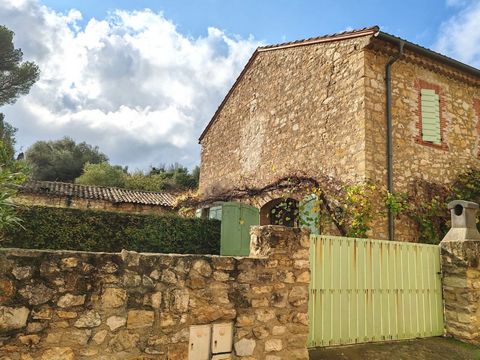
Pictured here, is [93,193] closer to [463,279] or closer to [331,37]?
[331,37]

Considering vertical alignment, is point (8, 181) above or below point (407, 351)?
above

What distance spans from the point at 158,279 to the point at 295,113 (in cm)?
796

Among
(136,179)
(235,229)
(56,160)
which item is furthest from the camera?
(56,160)

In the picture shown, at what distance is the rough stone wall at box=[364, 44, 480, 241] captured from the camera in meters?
8.27

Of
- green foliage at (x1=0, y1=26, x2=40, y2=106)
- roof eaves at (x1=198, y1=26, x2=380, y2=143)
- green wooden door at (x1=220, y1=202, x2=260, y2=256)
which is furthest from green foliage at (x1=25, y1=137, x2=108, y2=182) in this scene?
green wooden door at (x1=220, y1=202, x2=260, y2=256)

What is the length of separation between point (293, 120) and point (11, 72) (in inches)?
855

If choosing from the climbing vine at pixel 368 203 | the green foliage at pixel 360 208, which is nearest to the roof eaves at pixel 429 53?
the climbing vine at pixel 368 203

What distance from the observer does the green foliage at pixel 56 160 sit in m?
30.8

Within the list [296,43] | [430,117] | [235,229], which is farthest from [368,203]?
[296,43]

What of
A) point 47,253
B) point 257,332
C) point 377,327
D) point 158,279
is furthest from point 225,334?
point 377,327

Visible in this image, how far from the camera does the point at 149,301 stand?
140 inches

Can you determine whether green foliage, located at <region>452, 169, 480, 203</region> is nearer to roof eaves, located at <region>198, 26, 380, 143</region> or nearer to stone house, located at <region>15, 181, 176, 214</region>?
roof eaves, located at <region>198, 26, 380, 143</region>

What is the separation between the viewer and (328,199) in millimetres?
8727

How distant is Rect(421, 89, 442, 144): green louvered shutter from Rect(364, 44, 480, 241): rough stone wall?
16 cm
